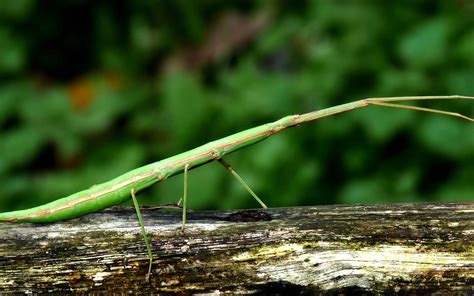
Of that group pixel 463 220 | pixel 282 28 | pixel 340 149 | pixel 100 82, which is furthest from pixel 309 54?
pixel 463 220

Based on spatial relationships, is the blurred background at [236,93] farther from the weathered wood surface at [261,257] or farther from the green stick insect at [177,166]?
the weathered wood surface at [261,257]

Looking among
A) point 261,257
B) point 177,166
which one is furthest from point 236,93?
point 261,257

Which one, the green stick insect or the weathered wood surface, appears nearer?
the weathered wood surface

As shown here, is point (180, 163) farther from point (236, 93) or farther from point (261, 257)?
point (236, 93)

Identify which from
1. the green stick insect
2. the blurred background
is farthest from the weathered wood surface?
the blurred background

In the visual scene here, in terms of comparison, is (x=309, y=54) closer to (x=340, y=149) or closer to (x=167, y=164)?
(x=340, y=149)

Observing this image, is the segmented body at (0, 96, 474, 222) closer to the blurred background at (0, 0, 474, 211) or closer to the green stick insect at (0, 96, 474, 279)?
the green stick insect at (0, 96, 474, 279)
